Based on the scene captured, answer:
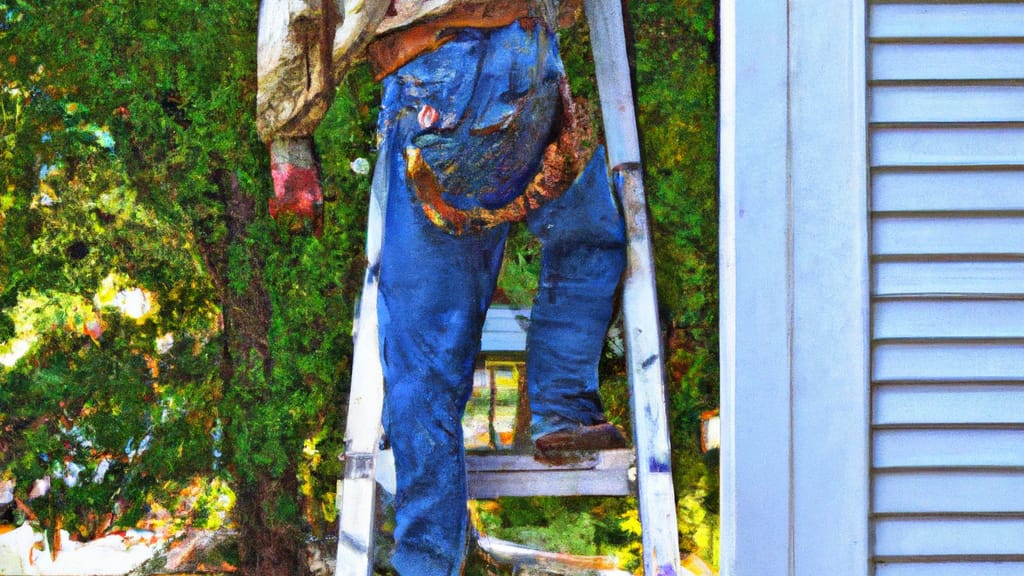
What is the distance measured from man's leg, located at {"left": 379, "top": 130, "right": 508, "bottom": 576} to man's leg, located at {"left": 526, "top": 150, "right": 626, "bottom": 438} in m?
0.15

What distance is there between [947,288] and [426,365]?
1.14 metres

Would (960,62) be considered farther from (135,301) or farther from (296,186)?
(135,301)

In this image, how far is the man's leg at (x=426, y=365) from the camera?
6.61 ft

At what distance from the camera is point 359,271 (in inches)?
82.0

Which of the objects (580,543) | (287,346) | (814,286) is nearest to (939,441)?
(814,286)

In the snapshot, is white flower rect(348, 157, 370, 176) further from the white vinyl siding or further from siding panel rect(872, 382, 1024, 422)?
siding panel rect(872, 382, 1024, 422)

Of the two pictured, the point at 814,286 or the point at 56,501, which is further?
the point at 56,501

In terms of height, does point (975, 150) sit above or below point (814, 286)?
above

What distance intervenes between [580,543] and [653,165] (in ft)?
2.96

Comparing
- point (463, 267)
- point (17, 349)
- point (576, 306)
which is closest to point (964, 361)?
point (576, 306)

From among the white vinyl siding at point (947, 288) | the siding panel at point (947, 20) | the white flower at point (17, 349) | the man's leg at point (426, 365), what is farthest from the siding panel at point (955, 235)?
the white flower at point (17, 349)

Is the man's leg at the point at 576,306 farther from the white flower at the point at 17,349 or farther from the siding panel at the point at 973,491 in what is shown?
the white flower at the point at 17,349

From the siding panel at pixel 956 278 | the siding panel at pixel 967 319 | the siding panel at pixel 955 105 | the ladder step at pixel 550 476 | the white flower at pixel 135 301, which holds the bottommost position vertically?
the ladder step at pixel 550 476

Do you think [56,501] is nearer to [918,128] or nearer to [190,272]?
[190,272]
